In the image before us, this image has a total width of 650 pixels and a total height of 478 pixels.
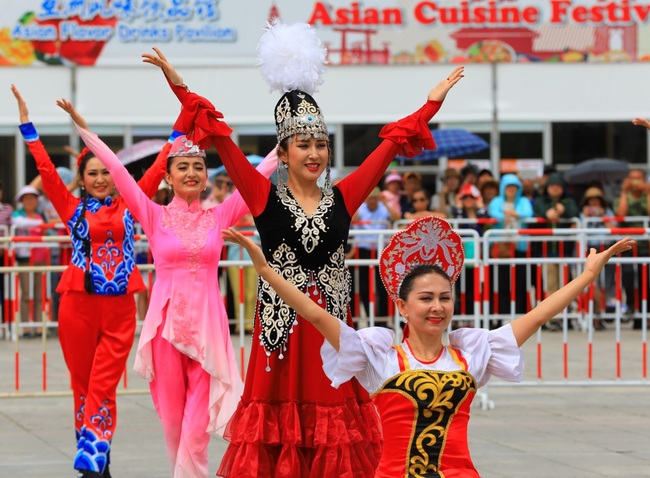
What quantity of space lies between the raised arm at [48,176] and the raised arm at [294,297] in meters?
3.01

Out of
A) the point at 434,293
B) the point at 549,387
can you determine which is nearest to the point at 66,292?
the point at 434,293

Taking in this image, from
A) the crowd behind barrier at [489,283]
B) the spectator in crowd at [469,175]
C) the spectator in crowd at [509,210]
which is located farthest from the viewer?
the spectator in crowd at [469,175]

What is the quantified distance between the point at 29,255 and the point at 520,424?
6.16 metres

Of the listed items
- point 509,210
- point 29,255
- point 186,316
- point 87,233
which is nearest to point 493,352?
point 186,316

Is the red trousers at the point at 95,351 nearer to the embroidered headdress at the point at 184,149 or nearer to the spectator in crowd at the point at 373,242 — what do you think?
the embroidered headdress at the point at 184,149

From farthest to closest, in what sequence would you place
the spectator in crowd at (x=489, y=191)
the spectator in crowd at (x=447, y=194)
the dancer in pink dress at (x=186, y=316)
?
the spectator in crowd at (x=447, y=194), the spectator in crowd at (x=489, y=191), the dancer in pink dress at (x=186, y=316)

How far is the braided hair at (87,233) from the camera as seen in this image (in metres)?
7.54

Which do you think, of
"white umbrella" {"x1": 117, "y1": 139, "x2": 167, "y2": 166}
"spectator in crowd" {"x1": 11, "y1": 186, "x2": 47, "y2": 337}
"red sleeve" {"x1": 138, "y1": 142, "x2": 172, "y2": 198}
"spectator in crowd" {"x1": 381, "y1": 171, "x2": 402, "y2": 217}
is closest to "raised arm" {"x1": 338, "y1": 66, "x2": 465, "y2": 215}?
"red sleeve" {"x1": 138, "y1": 142, "x2": 172, "y2": 198}

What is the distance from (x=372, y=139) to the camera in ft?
66.3

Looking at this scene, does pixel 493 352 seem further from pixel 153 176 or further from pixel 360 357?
pixel 153 176

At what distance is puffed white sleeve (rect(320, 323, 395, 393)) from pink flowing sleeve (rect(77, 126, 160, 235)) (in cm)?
236

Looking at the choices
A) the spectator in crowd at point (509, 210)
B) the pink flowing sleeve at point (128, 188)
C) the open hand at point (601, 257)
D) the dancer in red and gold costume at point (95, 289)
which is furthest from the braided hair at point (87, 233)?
the spectator in crowd at point (509, 210)

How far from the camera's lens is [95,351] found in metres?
7.61

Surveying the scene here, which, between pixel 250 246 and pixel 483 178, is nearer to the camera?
pixel 250 246
